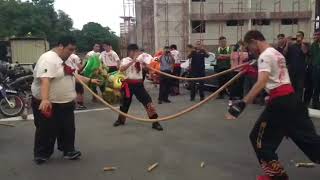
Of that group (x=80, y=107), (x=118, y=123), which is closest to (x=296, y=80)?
(x=118, y=123)

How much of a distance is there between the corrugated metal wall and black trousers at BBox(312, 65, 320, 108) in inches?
754

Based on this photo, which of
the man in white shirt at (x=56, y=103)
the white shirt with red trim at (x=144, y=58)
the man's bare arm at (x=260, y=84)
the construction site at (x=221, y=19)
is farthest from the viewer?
the construction site at (x=221, y=19)

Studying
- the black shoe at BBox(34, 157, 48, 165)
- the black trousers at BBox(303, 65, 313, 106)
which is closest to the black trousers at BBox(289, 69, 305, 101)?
the black trousers at BBox(303, 65, 313, 106)

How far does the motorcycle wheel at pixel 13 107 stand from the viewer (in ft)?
41.9

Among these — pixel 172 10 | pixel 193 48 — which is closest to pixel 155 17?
pixel 172 10

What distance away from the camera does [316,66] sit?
→ 11797 millimetres

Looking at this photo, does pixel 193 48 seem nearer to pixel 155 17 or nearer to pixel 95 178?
pixel 95 178

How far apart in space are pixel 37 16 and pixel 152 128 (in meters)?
71.0

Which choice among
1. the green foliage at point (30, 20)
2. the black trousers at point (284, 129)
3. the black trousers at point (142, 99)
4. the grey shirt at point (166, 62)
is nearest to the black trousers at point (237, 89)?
the grey shirt at point (166, 62)

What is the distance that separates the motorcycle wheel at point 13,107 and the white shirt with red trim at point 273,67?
27.6 feet

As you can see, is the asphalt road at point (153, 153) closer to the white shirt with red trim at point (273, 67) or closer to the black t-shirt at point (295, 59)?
the black t-shirt at point (295, 59)

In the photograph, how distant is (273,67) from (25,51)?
24.5 m

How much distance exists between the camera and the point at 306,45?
11.9m

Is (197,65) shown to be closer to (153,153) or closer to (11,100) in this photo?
(11,100)
